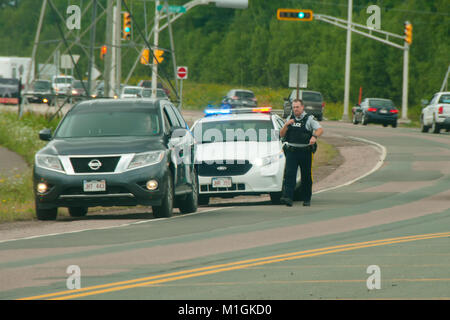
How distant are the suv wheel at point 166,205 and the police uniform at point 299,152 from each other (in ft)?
9.54

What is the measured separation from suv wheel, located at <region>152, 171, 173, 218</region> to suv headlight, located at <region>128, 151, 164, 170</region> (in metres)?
0.32

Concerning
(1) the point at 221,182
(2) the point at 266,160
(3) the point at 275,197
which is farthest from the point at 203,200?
(2) the point at 266,160

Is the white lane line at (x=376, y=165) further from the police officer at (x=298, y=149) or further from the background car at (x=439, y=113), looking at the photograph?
the background car at (x=439, y=113)

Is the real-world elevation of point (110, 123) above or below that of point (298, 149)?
above

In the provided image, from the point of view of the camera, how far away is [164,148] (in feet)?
51.8

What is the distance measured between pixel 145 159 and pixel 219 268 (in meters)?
5.39

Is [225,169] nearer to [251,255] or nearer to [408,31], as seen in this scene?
[251,255]

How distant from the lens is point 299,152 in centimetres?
1825

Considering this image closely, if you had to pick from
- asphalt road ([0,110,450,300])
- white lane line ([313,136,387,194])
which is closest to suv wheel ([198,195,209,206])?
asphalt road ([0,110,450,300])
